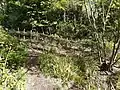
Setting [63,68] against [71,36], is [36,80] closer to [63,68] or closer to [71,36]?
[63,68]

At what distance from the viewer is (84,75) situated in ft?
25.3

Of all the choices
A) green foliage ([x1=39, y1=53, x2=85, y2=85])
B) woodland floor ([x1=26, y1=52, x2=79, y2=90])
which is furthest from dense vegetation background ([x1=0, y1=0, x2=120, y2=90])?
woodland floor ([x1=26, y1=52, x2=79, y2=90])

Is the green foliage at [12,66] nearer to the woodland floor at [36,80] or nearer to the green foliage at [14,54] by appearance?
the green foliage at [14,54]

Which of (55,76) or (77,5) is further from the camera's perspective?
(77,5)

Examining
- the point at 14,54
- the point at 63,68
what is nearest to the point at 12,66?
the point at 14,54

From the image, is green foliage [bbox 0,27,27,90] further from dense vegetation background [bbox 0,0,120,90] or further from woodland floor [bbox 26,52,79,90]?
woodland floor [bbox 26,52,79,90]

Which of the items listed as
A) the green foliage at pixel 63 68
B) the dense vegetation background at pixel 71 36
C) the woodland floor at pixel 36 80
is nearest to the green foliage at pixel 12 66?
the dense vegetation background at pixel 71 36

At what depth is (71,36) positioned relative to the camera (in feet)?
37.3

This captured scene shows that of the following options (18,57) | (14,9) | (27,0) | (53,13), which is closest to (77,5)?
(53,13)

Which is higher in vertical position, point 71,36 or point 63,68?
point 71,36

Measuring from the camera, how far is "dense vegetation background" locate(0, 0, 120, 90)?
7.55 metres

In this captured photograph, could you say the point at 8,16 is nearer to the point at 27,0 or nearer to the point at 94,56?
the point at 27,0

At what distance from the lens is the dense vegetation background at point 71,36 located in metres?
7.55

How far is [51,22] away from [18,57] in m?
4.68
